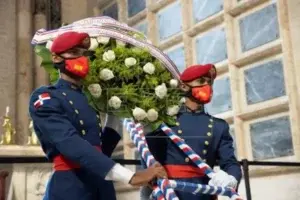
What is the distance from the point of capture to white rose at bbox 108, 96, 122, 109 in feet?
3.42

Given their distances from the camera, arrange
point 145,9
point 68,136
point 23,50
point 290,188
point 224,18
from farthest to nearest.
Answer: point 23,50
point 145,9
point 224,18
point 290,188
point 68,136

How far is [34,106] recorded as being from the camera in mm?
936

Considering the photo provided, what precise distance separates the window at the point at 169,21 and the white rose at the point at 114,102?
1.63 m

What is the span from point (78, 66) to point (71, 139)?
16 cm

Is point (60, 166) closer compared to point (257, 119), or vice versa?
point (60, 166)

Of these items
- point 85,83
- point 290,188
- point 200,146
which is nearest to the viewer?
point 85,83

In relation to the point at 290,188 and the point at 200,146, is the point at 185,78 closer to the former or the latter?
the point at 200,146

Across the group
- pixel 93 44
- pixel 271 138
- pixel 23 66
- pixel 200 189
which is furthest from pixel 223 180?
pixel 23 66

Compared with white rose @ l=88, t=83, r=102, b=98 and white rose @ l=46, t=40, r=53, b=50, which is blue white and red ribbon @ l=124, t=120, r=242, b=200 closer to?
white rose @ l=88, t=83, r=102, b=98

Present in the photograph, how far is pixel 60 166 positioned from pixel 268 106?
1303mm

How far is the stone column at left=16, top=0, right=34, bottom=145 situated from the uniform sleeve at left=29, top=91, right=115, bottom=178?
7.27 feet

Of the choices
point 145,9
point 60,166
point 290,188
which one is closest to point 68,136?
point 60,166

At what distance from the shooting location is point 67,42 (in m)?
0.96

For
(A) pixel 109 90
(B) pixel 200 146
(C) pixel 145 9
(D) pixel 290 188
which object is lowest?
(D) pixel 290 188
